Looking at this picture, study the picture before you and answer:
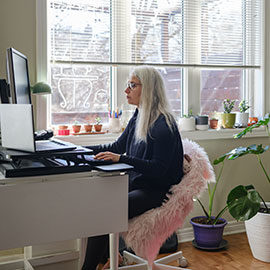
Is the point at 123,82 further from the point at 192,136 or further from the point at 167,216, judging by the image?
the point at 167,216

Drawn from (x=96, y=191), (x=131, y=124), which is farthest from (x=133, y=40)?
(x=96, y=191)

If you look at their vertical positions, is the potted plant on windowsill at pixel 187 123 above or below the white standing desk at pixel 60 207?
above

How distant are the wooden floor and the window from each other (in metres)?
1.07

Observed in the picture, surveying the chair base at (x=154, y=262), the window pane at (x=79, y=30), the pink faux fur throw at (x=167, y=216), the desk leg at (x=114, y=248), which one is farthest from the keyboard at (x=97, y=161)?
the window pane at (x=79, y=30)

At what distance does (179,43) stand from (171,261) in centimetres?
163

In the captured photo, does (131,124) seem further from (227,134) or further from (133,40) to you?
(227,134)

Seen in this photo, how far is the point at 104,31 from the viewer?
309 cm

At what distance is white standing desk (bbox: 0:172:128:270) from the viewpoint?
5.47 ft

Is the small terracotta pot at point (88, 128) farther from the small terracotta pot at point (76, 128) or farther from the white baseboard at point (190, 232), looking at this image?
the white baseboard at point (190, 232)

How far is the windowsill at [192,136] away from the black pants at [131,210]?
72 cm

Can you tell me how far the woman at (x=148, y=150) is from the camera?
227 centimetres

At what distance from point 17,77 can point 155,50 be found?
155cm

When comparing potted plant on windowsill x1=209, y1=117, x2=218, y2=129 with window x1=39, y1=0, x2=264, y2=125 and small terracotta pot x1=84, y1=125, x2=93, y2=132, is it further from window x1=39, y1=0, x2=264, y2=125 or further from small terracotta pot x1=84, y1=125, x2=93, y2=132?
small terracotta pot x1=84, y1=125, x2=93, y2=132

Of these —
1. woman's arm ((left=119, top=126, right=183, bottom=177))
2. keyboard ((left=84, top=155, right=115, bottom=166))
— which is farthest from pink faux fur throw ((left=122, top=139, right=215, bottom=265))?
keyboard ((left=84, top=155, right=115, bottom=166))
